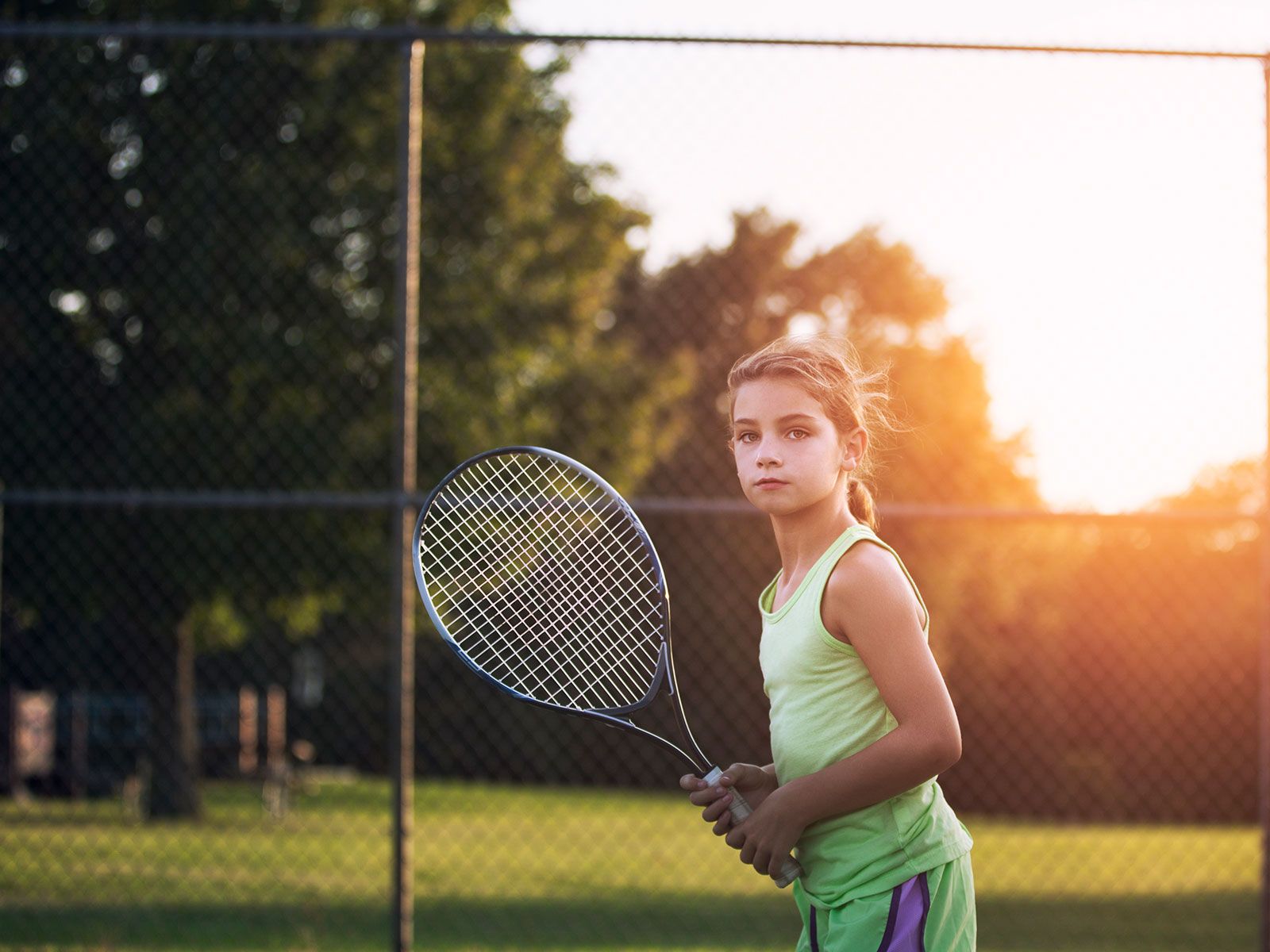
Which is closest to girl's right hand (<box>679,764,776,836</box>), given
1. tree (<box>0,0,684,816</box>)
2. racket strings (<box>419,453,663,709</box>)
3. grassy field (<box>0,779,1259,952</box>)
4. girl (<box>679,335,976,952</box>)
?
girl (<box>679,335,976,952</box>)

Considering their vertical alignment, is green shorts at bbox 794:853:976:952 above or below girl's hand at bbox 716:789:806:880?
below

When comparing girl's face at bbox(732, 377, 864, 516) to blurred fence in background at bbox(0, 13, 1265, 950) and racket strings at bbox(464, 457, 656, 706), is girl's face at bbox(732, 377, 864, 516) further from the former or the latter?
blurred fence in background at bbox(0, 13, 1265, 950)

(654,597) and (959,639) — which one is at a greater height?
(654,597)

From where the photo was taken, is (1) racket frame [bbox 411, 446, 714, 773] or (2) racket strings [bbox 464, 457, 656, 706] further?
(2) racket strings [bbox 464, 457, 656, 706]

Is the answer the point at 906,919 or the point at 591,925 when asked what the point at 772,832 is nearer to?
the point at 906,919

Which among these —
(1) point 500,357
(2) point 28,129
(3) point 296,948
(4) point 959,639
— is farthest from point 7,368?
(4) point 959,639

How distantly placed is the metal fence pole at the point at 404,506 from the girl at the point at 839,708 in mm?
1970

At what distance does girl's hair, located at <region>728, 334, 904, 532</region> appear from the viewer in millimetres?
1915

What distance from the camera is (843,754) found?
73.1 inches

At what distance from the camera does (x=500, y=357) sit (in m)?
10.3

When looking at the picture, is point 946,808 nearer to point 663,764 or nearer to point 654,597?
point 654,597

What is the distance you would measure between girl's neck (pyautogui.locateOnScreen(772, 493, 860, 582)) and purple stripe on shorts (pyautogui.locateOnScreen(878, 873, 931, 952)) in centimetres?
46

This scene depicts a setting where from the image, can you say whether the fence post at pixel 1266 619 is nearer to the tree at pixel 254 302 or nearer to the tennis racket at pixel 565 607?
the tennis racket at pixel 565 607

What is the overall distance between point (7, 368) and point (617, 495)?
8.17m
